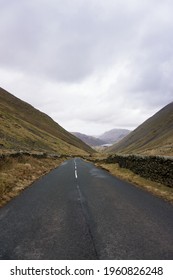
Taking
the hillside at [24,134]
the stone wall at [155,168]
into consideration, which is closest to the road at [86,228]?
the stone wall at [155,168]

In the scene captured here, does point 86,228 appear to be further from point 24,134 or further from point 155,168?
point 24,134

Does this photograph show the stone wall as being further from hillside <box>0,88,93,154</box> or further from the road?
hillside <box>0,88,93,154</box>

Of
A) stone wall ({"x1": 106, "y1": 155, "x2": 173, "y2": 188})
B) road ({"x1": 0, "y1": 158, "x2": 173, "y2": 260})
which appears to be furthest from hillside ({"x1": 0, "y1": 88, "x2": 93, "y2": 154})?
road ({"x1": 0, "y1": 158, "x2": 173, "y2": 260})

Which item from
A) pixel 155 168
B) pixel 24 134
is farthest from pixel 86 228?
pixel 24 134

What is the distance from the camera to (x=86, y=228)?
883cm

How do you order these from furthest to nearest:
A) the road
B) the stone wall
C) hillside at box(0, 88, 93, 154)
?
hillside at box(0, 88, 93, 154) < the stone wall < the road

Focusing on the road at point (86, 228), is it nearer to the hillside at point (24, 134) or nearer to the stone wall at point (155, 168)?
the stone wall at point (155, 168)

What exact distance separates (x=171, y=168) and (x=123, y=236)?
1009cm

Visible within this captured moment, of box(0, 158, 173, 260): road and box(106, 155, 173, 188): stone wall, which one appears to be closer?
box(0, 158, 173, 260): road

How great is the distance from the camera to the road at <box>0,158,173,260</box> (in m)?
6.91

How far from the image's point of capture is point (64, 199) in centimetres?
1409

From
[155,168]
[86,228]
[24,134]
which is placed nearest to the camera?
[86,228]

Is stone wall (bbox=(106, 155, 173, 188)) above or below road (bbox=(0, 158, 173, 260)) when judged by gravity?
above
